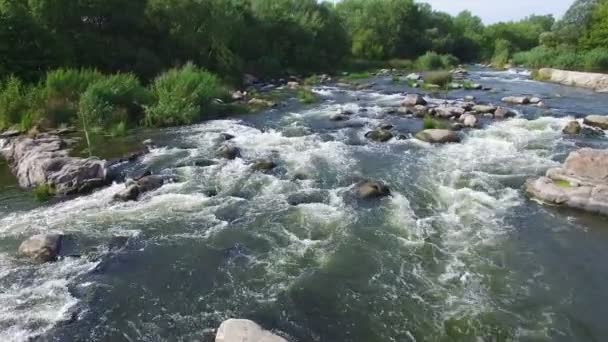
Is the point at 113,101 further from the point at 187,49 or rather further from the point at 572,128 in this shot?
the point at 572,128

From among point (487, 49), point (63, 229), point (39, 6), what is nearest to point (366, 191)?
point (63, 229)

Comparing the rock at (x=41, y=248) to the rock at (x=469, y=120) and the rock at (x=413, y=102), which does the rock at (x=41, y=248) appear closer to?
the rock at (x=469, y=120)

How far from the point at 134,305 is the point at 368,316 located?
4729 millimetres

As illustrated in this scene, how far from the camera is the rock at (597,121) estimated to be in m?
22.3

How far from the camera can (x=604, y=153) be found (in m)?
14.0

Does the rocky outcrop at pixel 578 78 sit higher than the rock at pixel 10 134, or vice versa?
the rocky outcrop at pixel 578 78

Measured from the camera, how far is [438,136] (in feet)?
66.5

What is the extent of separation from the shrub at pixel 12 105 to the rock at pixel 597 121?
90.4 feet

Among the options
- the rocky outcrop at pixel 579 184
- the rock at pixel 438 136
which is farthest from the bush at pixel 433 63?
the rocky outcrop at pixel 579 184

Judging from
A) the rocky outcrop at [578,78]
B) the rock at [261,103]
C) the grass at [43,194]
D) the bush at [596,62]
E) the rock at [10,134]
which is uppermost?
the bush at [596,62]

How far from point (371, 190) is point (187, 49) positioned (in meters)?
27.8

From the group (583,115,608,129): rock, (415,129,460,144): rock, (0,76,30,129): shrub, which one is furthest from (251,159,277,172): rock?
(583,115,608,129): rock

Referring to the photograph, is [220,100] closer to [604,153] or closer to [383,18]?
[604,153]

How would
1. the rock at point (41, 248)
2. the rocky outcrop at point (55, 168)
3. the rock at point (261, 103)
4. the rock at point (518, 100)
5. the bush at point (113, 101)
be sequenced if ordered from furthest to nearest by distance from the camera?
the rock at point (261, 103)
the rock at point (518, 100)
the bush at point (113, 101)
the rocky outcrop at point (55, 168)
the rock at point (41, 248)
